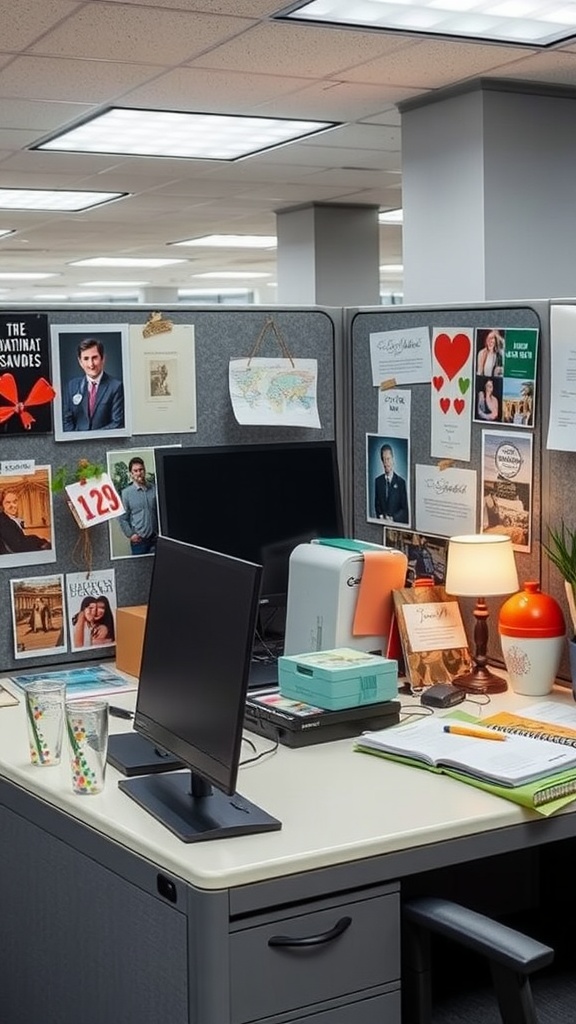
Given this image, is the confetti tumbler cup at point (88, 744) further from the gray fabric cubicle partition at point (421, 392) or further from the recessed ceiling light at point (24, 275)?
the recessed ceiling light at point (24, 275)

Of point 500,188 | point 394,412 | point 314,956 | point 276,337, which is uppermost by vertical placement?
point 500,188

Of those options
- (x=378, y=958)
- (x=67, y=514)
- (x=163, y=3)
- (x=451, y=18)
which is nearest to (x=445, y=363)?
(x=67, y=514)

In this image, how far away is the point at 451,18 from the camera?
354 cm

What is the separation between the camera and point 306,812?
1.31 metres

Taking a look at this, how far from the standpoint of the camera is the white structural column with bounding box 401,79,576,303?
14.3ft

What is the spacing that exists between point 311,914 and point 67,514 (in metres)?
0.87

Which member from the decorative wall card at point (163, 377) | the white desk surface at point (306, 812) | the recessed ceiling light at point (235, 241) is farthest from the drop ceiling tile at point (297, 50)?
the recessed ceiling light at point (235, 241)

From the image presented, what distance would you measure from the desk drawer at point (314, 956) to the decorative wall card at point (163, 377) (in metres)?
0.93

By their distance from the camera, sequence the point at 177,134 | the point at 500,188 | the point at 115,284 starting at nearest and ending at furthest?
the point at 500,188 < the point at 177,134 < the point at 115,284

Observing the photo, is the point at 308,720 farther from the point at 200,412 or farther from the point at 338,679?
the point at 200,412

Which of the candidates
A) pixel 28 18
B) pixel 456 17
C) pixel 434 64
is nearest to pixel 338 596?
pixel 28 18

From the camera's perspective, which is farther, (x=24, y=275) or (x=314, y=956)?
(x=24, y=275)

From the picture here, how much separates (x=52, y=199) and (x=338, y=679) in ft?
18.9

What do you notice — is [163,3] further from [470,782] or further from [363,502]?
[470,782]
